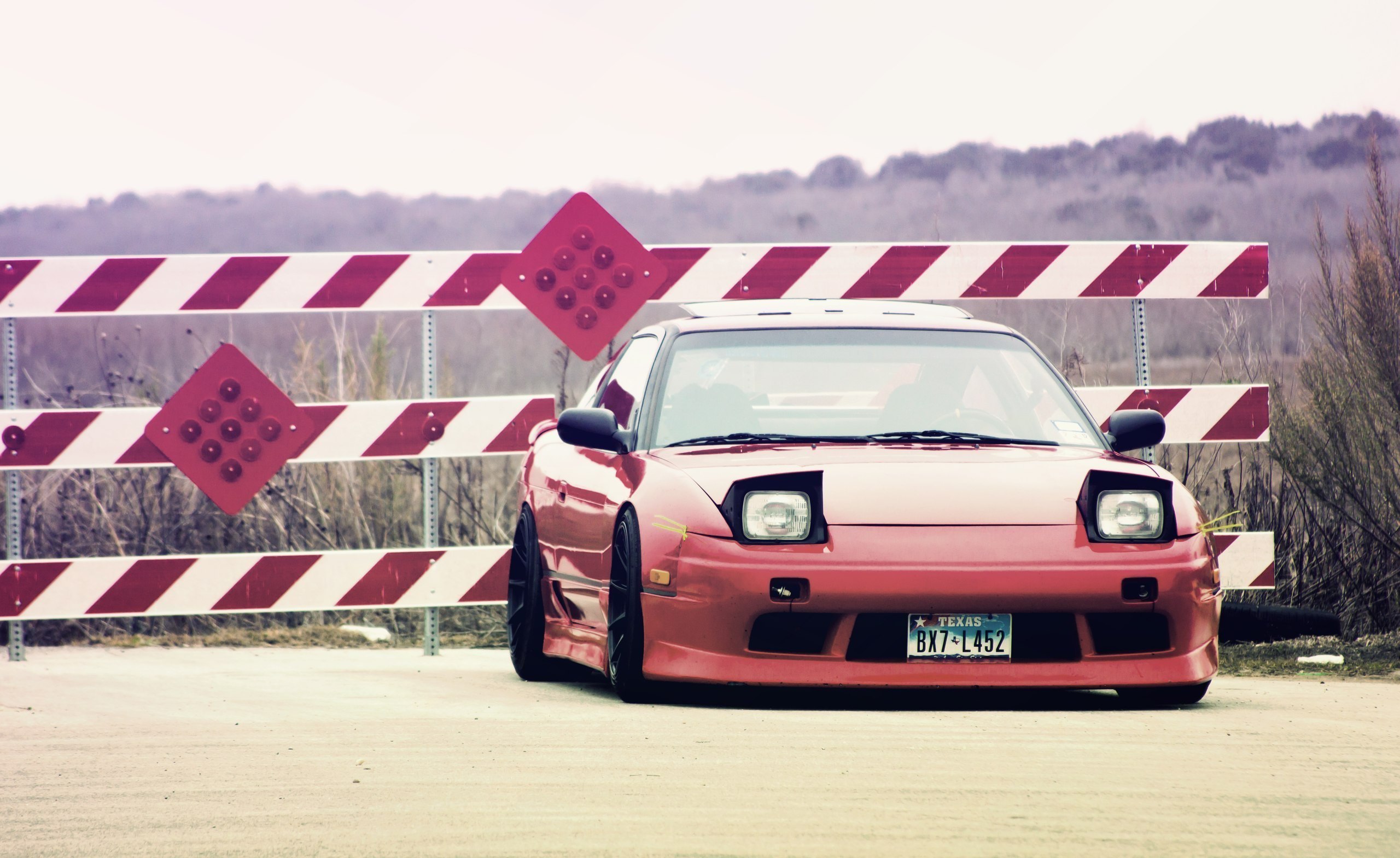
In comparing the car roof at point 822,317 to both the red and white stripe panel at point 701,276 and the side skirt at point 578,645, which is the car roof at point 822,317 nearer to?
the side skirt at point 578,645

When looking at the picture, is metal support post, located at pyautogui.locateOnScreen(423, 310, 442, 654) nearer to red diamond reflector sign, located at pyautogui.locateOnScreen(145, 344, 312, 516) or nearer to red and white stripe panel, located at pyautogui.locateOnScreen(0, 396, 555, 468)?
red and white stripe panel, located at pyautogui.locateOnScreen(0, 396, 555, 468)

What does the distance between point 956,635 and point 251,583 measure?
193 inches

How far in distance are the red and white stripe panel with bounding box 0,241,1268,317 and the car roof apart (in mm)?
1702

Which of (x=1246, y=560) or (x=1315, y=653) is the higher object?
(x=1246, y=560)

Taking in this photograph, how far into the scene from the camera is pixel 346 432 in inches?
378

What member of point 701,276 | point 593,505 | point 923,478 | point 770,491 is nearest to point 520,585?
point 593,505

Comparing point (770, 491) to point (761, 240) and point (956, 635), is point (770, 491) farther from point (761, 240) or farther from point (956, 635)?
point (761, 240)

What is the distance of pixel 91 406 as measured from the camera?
1299 cm

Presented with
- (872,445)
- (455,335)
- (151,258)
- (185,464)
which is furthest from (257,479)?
(455,335)

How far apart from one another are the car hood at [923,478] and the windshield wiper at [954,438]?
0.16m

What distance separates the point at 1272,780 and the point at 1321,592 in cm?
547

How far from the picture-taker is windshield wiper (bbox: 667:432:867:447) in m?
6.70

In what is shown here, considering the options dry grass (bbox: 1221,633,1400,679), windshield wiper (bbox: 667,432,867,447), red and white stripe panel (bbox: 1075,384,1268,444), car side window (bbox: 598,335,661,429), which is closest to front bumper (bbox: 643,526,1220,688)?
windshield wiper (bbox: 667,432,867,447)

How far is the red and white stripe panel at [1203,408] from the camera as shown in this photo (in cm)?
984
